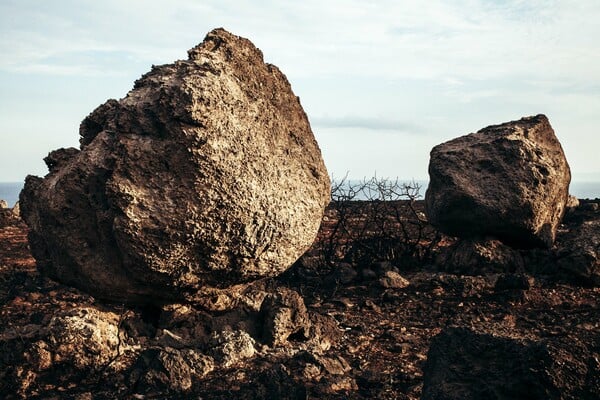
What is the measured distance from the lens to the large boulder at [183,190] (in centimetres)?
614

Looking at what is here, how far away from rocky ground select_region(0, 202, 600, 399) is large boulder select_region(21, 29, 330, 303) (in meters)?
0.49

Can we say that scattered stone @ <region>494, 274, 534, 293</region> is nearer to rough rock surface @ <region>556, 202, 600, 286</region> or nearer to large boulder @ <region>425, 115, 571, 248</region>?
rough rock surface @ <region>556, 202, 600, 286</region>

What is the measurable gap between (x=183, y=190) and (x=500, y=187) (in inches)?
251

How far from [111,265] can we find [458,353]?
3.62 m

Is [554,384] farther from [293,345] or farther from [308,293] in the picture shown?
[308,293]

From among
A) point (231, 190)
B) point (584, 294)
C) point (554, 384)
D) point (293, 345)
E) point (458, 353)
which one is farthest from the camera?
point (584, 294)

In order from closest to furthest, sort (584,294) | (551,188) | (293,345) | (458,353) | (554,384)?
1. (554,384)
2. (458,353)
3. (293,345)
4. (584,294)
5. (551,188)

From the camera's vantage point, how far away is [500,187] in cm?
1073

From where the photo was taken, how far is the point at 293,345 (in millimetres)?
6684

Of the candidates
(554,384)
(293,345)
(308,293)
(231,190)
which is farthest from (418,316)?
(554,384)

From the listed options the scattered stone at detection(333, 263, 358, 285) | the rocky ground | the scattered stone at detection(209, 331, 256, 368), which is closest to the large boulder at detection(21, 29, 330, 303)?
the rocky ground

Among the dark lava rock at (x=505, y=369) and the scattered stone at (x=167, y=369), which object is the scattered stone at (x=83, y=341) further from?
the dark lava rock at (x=505, y=369)

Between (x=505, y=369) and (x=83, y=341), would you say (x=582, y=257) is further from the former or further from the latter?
(x=83, y=341)

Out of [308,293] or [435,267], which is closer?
[308,293]
